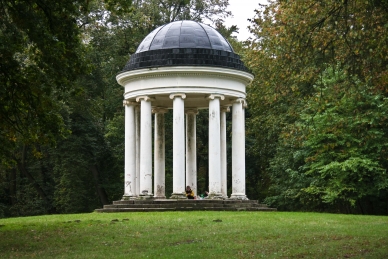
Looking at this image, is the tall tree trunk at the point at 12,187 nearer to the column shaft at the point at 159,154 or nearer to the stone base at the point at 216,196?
the column shaft at the point at 159,154

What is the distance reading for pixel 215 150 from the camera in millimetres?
34438

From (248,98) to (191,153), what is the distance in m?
6.85

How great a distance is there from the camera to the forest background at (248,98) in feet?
66.4

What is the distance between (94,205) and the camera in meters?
53.5

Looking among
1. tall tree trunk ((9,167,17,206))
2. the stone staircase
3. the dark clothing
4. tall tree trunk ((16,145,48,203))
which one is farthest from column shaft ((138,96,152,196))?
tall tree trunk ((9,167,17,206))

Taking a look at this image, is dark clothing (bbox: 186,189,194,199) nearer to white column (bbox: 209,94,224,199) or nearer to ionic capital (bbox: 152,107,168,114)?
white column (bbox: 209,94,224,199)

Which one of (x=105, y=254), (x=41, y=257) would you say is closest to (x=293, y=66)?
(x=105, y=254)

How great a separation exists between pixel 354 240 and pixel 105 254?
23.8 feet

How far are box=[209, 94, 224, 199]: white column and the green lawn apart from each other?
8.02 m

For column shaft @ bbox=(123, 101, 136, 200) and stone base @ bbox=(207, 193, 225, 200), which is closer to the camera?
stone base @ bbox=(207, 193, 225, 200)

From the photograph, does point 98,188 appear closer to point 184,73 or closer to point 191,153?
point 191,153

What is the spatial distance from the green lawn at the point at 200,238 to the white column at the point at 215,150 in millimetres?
8019

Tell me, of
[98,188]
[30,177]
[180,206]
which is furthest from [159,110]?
[30,177]

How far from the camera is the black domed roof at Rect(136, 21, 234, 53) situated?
1371 inches
